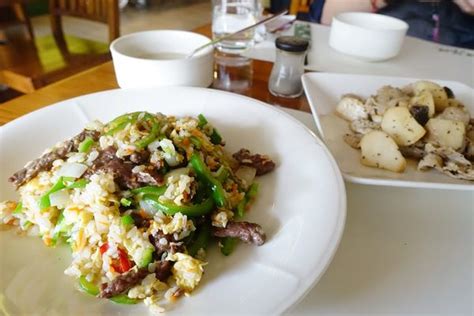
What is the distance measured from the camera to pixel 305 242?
0.60 m

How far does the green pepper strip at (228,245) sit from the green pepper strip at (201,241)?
29mm

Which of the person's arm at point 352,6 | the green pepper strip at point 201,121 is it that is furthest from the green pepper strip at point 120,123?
the person's arm at point 352,6

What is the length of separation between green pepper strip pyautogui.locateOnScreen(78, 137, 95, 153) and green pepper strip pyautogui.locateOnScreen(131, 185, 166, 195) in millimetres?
139

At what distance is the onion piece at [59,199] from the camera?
0.68m

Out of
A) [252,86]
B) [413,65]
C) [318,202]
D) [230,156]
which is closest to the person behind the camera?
[318,202]

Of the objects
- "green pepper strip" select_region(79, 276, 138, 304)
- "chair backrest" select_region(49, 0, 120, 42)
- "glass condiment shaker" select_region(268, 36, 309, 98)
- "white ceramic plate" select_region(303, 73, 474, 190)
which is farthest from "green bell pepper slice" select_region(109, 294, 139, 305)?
"chair backrest" select_region(49, 0, 120, 42)

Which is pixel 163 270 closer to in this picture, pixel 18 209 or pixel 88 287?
pixel 88 287

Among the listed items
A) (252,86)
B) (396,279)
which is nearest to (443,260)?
(396,279)

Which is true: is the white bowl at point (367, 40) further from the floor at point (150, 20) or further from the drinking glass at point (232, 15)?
the floor at point (150, 20)

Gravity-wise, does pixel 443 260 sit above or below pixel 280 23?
below

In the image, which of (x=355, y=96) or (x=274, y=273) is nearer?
(x=274, y=273)

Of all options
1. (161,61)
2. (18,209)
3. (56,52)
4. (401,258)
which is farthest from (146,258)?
(56,52)

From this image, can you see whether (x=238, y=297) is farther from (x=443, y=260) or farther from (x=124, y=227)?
(x=443, y=260)

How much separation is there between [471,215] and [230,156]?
1.70 feet
